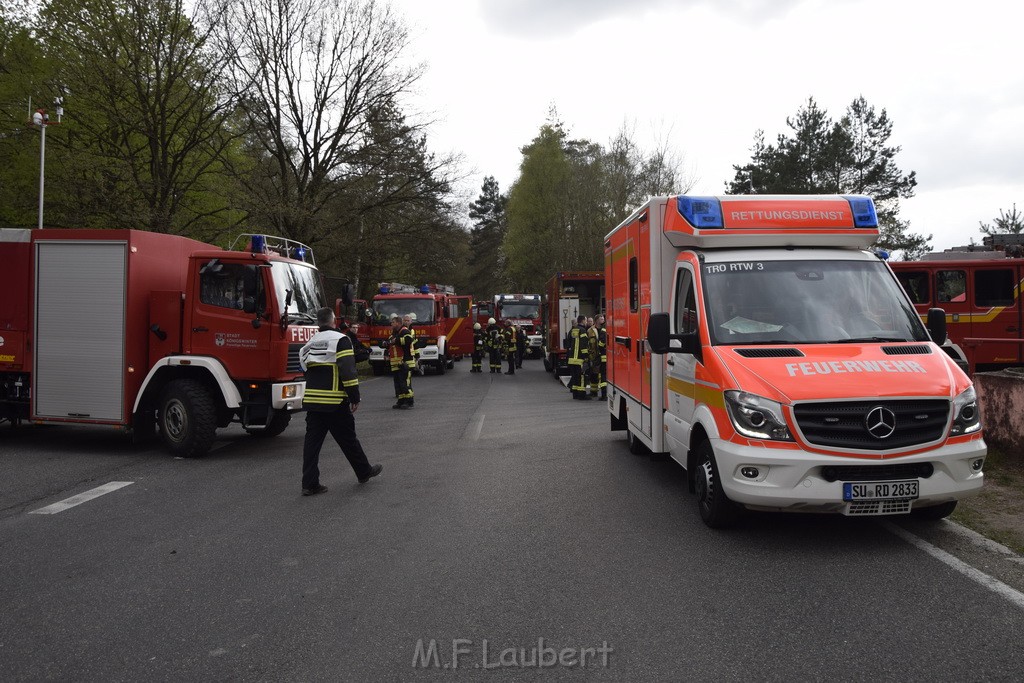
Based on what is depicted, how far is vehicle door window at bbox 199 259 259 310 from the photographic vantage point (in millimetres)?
10273

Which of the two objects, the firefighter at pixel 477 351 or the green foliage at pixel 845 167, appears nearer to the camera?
the firefighter at pixel 477 351

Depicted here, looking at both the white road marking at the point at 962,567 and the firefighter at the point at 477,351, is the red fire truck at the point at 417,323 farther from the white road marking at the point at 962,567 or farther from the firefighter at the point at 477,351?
the white road marking at the point at 962,567

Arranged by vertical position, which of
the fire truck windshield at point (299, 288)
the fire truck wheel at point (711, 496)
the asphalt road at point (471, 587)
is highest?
the fire truck windshield at point (299, 288)

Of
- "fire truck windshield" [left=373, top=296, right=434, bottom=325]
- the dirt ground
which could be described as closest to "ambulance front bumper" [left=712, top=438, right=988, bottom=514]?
the dirt ground

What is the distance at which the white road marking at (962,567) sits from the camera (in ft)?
15.2

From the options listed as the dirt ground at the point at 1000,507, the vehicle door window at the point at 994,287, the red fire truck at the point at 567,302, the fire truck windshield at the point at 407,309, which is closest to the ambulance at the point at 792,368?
the dirt ground at the point at 1000,507

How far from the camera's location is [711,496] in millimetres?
6137

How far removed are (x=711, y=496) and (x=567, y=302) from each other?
1810 centimetres

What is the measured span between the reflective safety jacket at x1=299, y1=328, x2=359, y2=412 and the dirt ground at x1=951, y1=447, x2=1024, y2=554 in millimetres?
5379

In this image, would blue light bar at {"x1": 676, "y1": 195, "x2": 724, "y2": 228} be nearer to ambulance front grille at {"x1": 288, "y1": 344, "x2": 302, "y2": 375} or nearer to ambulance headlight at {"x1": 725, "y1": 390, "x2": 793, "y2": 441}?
ambulance headlight at {"x1": 725, "y1": 390, "x2": 793, "y2": 441}

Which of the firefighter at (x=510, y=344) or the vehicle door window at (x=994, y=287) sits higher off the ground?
the vehicle door window at (x=994, y=287)

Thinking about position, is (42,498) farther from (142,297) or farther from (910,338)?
(910,338)

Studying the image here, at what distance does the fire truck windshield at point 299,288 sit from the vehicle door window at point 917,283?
12.2 m

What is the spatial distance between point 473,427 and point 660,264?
6079 mm
